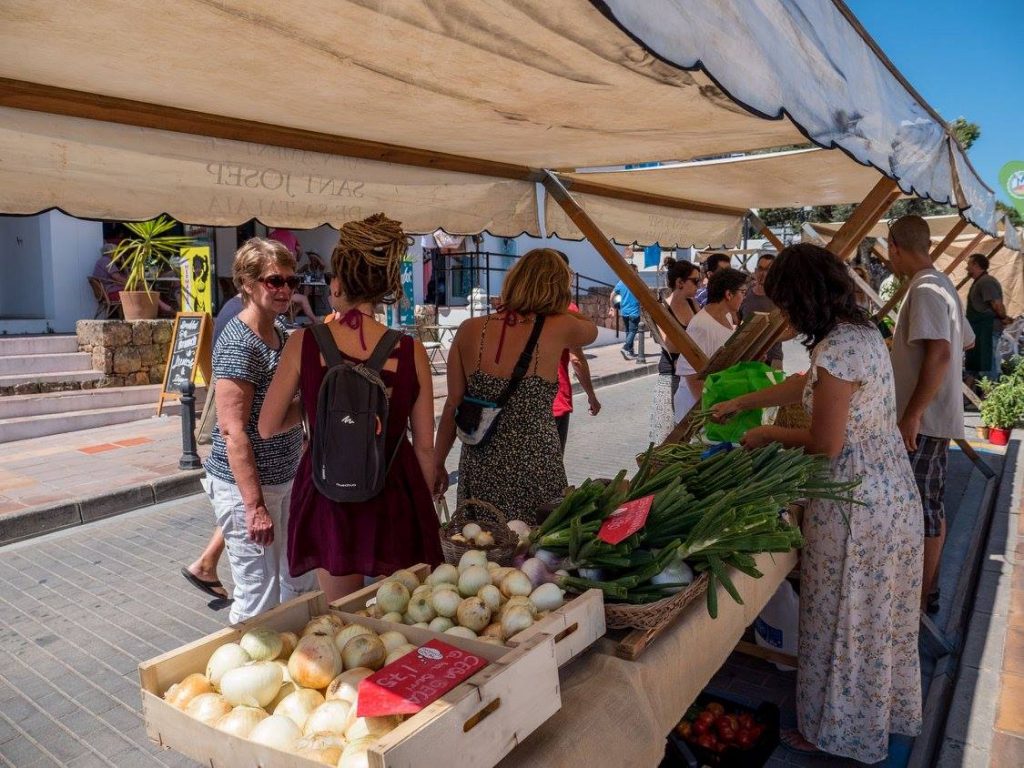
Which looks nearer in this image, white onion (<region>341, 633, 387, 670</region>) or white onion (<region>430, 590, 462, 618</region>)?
white onion (<region>341, 633, 387, 670</region>)

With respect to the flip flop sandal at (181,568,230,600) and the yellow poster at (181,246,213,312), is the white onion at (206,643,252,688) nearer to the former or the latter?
the flip flop sandal at (181,568,230,600)

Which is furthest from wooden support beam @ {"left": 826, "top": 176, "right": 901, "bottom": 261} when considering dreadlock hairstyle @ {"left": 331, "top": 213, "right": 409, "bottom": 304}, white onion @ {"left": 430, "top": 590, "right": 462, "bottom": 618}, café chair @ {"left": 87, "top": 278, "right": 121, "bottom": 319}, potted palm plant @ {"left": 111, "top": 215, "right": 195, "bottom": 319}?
café chair @ {"left": 87, "top": 278, "right": 121, "bottom": 319}

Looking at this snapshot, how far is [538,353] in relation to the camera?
344cm

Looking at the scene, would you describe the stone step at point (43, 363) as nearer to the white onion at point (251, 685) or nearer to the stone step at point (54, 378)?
the stone step at point (54, 378)

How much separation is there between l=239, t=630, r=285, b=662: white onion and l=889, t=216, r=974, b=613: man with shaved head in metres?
3.53

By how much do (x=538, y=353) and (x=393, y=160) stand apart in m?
1.49

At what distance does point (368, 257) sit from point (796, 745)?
2654 mm

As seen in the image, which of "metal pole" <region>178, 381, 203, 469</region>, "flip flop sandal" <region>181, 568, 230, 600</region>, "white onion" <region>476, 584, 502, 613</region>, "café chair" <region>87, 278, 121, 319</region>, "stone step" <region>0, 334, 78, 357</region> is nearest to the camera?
"white onion" <region>476, 584, 502, 613</region>

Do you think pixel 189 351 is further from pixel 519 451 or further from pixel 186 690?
pixel 186 690

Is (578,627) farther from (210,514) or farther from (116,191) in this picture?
(210,514)

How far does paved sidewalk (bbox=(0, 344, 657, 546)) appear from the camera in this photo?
6.44m

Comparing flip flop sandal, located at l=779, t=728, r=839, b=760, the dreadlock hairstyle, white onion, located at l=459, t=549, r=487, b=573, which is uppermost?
the dreadlock hairstyle

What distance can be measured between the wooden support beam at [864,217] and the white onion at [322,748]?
3376 millimetres

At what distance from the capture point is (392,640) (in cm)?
183
